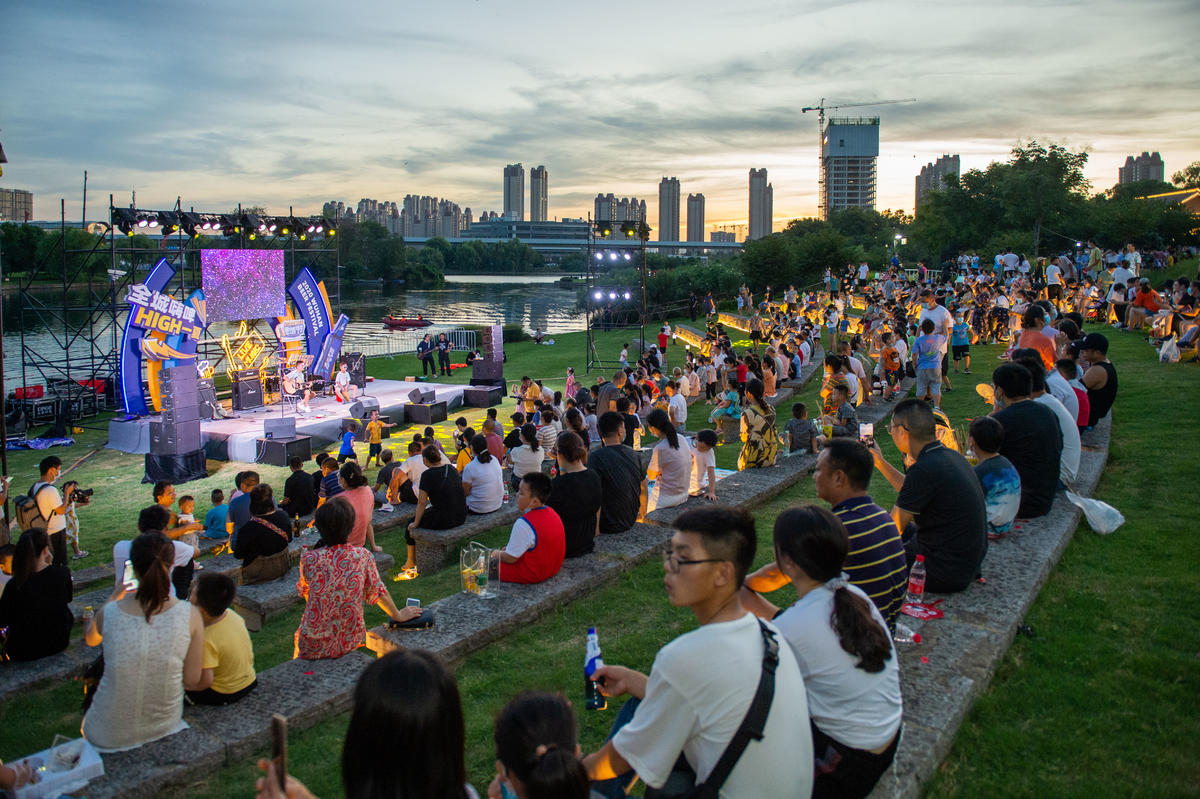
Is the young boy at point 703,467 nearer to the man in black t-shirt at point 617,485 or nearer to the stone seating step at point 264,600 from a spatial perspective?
the man in black t-shirt at point 617,485

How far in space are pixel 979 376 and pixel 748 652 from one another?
13293 mm

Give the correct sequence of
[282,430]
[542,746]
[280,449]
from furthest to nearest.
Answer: [282,430], [280,449], [542,746]

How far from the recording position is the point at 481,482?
7996 mm

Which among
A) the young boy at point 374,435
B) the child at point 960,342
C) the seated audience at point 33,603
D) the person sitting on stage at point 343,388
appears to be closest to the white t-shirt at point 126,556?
the seated audience at point 33,603

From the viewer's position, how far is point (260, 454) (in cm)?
1544

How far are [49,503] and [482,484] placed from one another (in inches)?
183

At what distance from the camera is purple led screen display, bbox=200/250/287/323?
1941cm

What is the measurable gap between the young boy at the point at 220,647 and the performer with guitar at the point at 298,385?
16.1 m

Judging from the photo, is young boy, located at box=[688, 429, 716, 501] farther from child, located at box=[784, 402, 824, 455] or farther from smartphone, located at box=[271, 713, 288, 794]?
smartphone, located at box=[271, 713, 288, 794]

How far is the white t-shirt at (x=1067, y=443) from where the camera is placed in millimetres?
6109

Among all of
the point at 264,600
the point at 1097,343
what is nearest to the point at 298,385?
the point at 264,600

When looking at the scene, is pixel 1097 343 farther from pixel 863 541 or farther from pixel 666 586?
pixel 666 586

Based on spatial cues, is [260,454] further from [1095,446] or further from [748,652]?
[748,652]

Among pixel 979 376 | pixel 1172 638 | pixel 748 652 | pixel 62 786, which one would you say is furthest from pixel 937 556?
pixel 979 376
